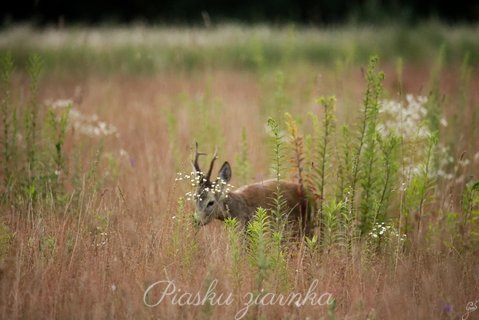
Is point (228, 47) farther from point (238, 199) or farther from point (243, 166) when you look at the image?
point (238, 199)

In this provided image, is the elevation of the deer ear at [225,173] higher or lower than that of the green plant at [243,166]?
higher

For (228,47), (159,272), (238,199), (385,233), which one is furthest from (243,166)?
(228,47)

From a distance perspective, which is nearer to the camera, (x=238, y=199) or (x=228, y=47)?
(x=238, y=199)

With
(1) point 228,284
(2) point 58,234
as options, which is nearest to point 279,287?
(1) point 228,284

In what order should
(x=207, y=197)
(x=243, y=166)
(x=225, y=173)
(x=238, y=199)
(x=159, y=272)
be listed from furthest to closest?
(x=243, y=166) < (x=238, y=199) < (x=225, y=173) < (x=207, y=197) < (x=159, y=272)

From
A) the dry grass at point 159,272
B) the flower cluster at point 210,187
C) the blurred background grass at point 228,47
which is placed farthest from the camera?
the blurred background grass at point 228,47

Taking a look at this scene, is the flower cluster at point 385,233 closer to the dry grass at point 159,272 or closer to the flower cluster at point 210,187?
the dry grass at point 159,272

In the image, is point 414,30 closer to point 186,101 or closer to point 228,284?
point 186,101

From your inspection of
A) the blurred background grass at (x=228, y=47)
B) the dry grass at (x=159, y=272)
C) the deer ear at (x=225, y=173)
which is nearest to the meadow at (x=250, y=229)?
the dry grass at (x=159, y=272)

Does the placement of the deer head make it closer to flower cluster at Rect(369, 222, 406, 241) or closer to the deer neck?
the deer neck

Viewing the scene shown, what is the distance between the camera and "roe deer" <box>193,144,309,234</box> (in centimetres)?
452

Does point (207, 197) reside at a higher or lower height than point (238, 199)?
higher

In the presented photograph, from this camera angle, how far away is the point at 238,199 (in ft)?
16.1

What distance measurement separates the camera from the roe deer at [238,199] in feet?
14.8
